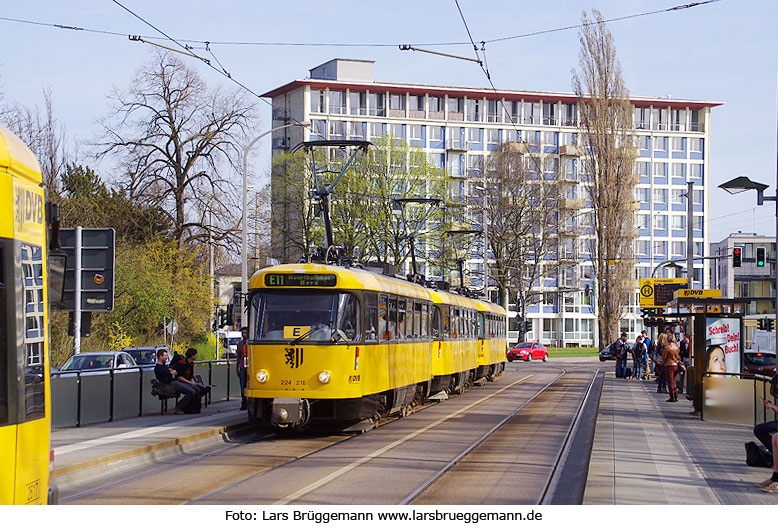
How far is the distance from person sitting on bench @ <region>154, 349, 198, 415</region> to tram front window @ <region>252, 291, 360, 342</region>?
361 cm

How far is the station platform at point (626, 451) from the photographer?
11.1 metres

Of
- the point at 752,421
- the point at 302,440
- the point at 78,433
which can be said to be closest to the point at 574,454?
the point at 302,440

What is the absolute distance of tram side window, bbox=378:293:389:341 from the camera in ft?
62.7

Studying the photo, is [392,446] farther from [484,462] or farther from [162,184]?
[162,184]

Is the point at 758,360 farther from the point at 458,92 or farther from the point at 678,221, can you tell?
the point at 678,221

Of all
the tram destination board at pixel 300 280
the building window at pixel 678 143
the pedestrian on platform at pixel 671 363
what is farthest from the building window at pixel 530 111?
the tram destination board at pixel 300 280

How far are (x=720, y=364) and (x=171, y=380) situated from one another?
1069 centimetres

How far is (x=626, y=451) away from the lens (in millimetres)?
14875

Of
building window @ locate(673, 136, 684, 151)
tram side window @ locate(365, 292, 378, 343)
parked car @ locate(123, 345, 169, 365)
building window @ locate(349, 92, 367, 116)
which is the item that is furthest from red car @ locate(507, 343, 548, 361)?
tram side window @ locate(365, 292, 378, 343)

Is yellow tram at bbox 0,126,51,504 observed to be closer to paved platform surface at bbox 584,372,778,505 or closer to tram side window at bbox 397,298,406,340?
paved platform surface at bbox 584,372,778,505

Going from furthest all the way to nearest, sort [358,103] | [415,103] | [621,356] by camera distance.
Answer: [415,103] < [358,103] < [621,356]

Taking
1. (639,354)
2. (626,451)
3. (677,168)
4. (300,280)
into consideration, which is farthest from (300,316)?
(677,168)

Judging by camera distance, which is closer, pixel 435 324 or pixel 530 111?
pixel 435 324

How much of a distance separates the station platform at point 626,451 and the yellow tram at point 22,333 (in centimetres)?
503
